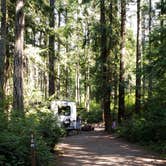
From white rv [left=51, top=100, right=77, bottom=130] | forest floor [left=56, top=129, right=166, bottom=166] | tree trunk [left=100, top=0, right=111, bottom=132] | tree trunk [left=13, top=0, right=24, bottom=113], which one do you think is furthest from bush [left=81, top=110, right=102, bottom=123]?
tree trunk [left=13, top=0, right=24, bottom=113]

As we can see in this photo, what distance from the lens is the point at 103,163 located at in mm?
13398

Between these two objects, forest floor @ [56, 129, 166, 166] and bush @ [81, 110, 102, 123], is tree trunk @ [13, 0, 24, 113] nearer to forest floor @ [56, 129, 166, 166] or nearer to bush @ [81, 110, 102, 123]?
forest floor @ [56, 129, 166, 166]

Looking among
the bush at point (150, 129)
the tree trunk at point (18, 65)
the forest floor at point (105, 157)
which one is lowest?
the forest floor at point (105, 157)

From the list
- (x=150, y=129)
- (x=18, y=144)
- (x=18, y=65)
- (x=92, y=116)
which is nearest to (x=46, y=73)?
(x=150, y=129)

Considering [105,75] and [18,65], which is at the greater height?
[105,75]

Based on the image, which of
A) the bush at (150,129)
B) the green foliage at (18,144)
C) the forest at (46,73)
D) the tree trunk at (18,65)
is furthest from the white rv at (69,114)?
the green foliage at (18,144)

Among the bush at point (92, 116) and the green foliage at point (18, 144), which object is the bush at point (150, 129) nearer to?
the green foliage at point (18, 144)

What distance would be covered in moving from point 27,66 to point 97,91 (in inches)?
437

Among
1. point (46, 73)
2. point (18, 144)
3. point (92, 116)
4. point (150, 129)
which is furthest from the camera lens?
point (92, 116)

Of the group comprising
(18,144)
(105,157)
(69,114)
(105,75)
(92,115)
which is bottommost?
(105,157)

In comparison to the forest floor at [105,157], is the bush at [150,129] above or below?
above

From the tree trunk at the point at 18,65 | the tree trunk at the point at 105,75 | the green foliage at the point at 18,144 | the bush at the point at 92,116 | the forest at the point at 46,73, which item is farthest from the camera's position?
the bush at the point at 92,116

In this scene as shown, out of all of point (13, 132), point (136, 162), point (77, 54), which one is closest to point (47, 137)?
point (136, 162)

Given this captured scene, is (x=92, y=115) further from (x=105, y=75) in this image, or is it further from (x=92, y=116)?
(x=105, y=75)
